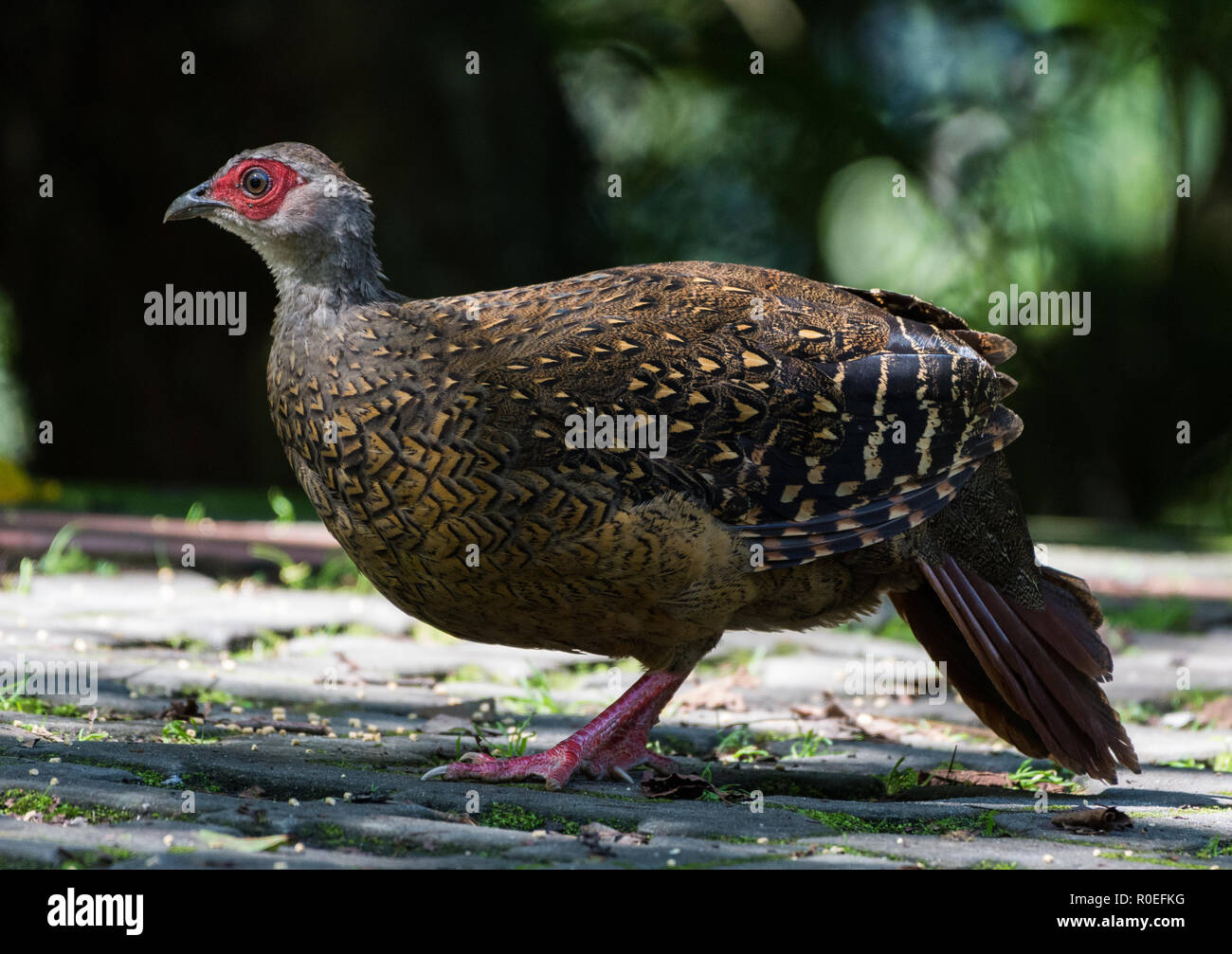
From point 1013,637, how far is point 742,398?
1.09 metres

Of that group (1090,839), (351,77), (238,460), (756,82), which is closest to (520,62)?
(351,77)

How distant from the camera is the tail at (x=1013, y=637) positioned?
3.83 m

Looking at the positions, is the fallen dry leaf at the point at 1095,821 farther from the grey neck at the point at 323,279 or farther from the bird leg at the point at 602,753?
the grey neck at the point at 323,279

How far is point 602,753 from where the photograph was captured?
3730 mm

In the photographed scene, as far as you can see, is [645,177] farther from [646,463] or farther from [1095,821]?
[1095,821]

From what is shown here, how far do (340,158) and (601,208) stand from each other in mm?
2436

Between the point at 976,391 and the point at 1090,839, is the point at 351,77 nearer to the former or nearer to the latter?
the point at 976,391

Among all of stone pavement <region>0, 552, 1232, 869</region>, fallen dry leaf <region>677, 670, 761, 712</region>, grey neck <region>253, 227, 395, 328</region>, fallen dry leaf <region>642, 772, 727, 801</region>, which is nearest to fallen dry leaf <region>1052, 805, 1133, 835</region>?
stone pavement <region>0, 552, 1232, 869</region>

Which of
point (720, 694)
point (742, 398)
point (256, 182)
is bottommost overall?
point (720, 694)

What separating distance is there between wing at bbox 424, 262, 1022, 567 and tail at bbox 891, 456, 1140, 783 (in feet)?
0.80

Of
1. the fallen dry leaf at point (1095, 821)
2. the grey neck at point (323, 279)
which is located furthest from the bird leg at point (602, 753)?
the grey neck at point (323, 279)

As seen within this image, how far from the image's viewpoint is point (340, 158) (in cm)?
1016

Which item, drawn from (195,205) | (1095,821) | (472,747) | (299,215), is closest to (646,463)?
(472,747)

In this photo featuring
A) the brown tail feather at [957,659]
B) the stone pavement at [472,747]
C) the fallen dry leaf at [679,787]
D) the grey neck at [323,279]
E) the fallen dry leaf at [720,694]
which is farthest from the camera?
the fallen dry leaf at [720,694]
